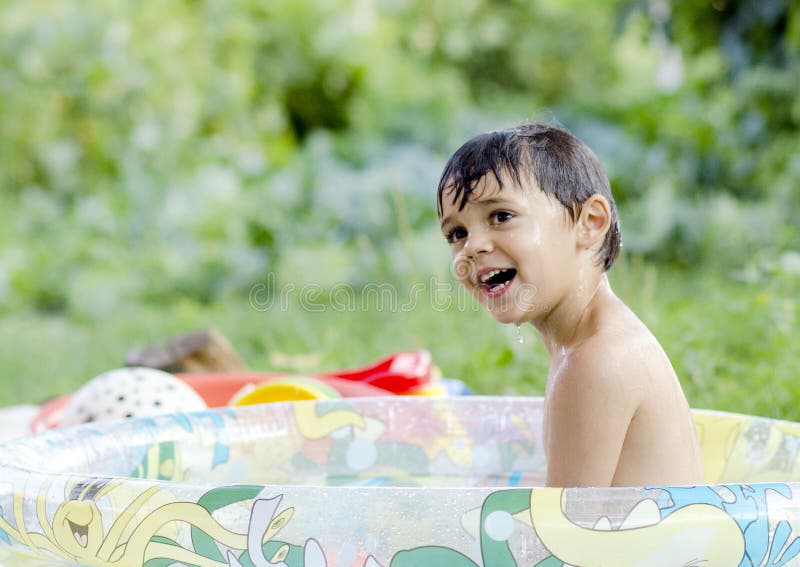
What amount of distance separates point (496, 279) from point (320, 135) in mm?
6272

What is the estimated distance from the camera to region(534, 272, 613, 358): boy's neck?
174 cm

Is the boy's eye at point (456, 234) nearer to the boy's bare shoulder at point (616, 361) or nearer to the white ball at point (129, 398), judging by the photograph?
the boy's bare shoulder at point (616, 361)

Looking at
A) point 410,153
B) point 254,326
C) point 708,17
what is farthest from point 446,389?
point 410,153

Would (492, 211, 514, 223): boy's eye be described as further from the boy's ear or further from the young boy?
the boy's ear

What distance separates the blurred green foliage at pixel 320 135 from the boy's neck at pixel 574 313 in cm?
199

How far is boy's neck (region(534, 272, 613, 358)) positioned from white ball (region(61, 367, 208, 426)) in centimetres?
114

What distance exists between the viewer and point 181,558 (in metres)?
1.38

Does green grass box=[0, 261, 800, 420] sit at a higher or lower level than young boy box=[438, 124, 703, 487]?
lower

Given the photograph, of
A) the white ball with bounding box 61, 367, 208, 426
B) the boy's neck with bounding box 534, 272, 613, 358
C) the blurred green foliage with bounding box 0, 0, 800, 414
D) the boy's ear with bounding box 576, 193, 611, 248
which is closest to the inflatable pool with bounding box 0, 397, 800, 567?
the boy's neck with bounding box 534, 272, 613, 358

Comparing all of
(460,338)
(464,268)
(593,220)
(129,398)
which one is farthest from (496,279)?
(460,338)

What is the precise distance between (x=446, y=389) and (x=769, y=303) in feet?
4.44

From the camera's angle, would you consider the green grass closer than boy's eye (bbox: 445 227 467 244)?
No

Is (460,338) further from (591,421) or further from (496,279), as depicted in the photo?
(591,421)

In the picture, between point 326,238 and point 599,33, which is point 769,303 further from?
point 599,33
